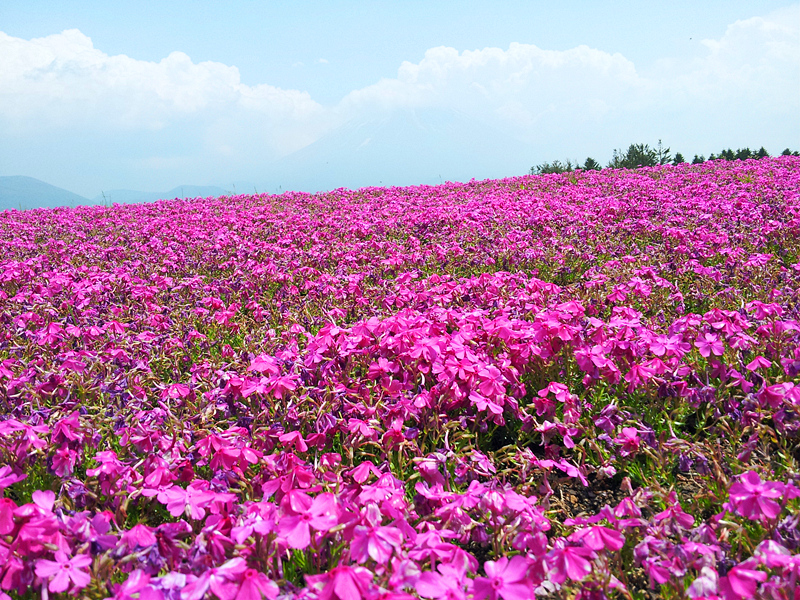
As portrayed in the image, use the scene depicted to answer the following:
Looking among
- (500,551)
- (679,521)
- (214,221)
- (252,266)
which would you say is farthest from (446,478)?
(214,221)

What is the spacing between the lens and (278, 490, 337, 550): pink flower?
5.62 ft

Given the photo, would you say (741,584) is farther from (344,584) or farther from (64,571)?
(64,571)

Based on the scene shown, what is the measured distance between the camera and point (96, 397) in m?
3.91

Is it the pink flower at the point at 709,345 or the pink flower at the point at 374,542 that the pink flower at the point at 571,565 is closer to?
the pink flower at the point at 374,542

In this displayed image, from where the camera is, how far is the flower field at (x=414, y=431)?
1782 mm

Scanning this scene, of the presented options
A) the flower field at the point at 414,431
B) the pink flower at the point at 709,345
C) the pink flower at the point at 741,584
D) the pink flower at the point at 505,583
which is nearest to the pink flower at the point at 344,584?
the flower field at the point at 414,431

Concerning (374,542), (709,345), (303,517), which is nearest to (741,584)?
(374,542)

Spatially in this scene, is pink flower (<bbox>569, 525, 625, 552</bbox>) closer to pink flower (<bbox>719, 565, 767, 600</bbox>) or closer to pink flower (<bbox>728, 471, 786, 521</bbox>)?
pink flower (<bbox>719, 565, 767, 600</bbox>)

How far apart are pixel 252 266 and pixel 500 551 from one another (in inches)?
245

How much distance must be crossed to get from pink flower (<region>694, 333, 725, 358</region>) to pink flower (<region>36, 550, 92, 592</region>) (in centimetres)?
333

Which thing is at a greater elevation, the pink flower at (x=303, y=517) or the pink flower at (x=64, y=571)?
the pink flower at (x=303, y=517)

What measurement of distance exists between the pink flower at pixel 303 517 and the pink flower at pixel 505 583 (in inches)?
23.1

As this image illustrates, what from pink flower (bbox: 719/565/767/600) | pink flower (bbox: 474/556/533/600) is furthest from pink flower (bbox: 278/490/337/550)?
pink flower (bbox: 719/565/767/600)

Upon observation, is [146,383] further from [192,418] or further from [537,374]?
[537,374]
